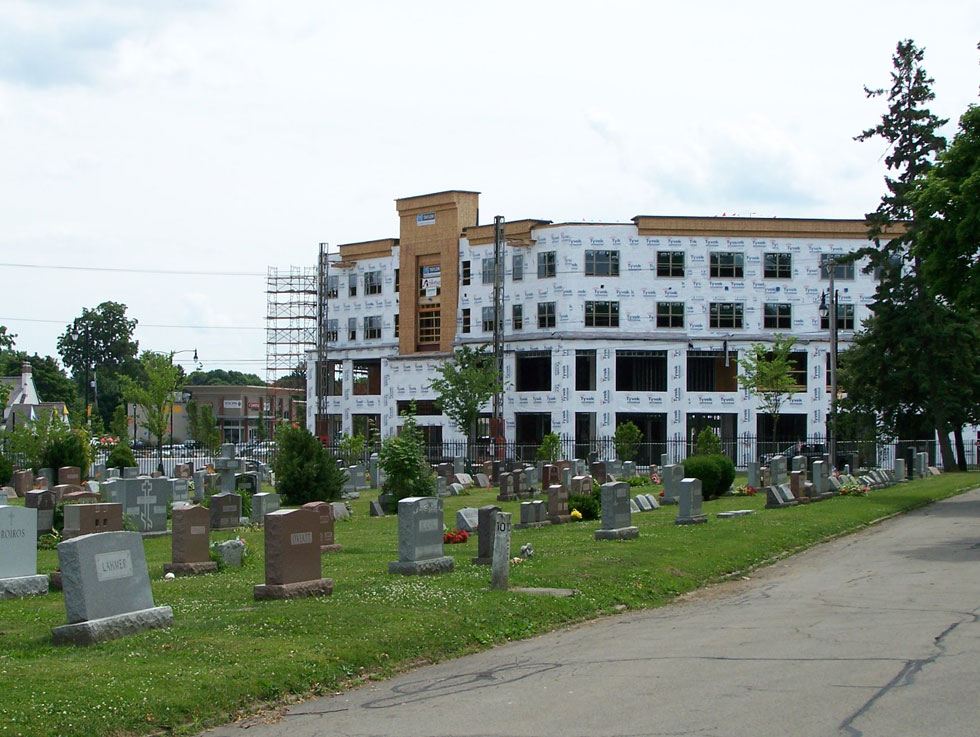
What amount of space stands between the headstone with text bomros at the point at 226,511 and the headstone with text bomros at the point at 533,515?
21.8 feet

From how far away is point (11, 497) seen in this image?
38469 mm

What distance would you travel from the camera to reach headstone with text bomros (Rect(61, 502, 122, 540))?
18922 mm

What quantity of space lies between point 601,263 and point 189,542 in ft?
168

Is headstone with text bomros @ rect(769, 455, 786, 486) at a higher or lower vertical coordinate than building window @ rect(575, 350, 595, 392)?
lower

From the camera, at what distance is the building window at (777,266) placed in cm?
6619

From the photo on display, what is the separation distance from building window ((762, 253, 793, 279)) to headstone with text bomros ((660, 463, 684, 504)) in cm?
3439

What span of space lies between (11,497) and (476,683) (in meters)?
32.9

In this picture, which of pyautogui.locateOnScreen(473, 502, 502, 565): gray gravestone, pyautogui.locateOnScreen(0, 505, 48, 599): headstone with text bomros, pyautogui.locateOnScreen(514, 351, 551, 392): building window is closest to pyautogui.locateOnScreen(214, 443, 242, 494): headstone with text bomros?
pyautogui.locateOnScreen(473, 502, 502, 565): gray gravestone

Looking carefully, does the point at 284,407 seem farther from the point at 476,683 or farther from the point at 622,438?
the point at 476,683

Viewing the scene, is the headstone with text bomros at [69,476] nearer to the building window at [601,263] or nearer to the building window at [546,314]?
the building window at [546,314]

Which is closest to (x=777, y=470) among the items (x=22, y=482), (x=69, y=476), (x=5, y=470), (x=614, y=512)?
(x=614, y=512)

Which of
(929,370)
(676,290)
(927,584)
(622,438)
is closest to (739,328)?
(676,290)

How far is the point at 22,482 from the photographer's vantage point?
41.7 metres

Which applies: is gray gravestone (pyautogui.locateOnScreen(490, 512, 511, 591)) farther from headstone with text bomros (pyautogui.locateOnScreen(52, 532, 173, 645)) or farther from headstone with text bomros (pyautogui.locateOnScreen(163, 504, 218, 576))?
headstone with text bomros (pyautogui.locateOnScreen(163, 504, 218, 576))
